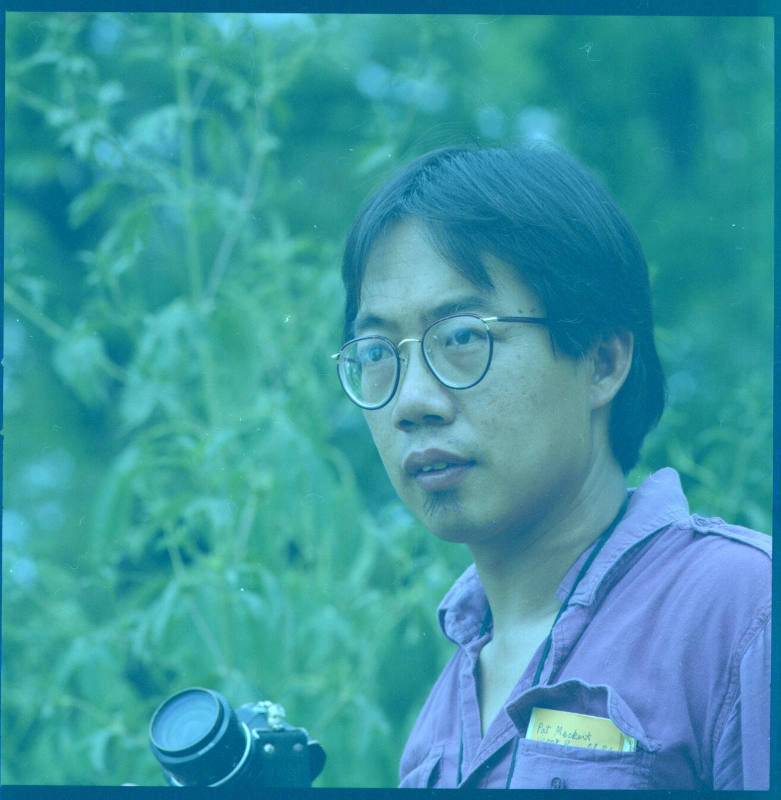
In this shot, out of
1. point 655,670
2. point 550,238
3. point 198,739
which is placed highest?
point 550,238

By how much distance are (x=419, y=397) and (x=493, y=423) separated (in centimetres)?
10

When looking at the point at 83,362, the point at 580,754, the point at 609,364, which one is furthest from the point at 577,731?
the point at 83,362

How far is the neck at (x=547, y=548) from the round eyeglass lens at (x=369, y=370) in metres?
0.25

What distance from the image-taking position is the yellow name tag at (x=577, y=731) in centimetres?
129

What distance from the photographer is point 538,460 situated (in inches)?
57.7

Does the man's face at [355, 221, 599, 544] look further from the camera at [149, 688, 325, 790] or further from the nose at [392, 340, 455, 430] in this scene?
the camera at [149, 688, 325, 790]

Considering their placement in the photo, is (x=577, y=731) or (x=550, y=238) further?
(x=550, y=238)

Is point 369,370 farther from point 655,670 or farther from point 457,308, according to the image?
Answer: point 655,670

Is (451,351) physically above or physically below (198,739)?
above

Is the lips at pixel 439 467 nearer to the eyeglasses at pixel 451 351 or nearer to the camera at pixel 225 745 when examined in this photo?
the eyeglasses at pixel 451 351

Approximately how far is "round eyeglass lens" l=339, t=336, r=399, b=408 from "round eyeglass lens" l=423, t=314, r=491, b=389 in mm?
65

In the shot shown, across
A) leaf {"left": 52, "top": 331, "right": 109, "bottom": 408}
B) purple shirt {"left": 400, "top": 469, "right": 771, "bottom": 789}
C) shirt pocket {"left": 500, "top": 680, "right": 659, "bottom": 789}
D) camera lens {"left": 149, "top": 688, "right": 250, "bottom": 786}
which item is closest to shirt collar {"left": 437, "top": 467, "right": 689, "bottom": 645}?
purple shirt {"left": 400, "top": 469, "right": 771, "bottom": 789}

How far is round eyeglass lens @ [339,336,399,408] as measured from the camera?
1.54m

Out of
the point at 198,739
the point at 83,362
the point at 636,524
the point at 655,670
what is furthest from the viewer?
the point at 83,362
